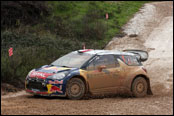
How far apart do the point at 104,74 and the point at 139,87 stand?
5.46 ft

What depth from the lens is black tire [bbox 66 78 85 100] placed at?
1177cm

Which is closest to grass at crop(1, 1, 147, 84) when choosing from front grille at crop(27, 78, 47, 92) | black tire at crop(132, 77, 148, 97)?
front grille at crop(27, 78, 47, 92)

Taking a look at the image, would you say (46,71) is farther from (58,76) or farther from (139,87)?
(139,87)

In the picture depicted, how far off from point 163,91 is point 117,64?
297cm

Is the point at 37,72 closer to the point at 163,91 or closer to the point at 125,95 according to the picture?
the point at 125,95

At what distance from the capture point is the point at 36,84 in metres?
12.0

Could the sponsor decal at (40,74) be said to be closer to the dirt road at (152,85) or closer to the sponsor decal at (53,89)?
the sponsor decal at (53,89)

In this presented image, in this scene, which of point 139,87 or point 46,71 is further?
point 139,87

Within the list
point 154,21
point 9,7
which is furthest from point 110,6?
point 9,7

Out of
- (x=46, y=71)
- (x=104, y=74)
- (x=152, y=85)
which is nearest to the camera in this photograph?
(x=46, y=71)

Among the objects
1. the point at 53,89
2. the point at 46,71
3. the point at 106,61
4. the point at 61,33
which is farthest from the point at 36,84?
the point at 61,33

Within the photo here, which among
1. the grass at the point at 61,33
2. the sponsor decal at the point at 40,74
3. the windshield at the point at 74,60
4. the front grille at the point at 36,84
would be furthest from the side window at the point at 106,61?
the grass at the point at 61,33

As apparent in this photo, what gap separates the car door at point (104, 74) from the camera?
40.6ft

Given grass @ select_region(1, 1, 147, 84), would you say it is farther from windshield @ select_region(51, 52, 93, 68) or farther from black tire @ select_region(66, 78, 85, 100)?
black tire @ select_region(66, 78, 85, 100)
